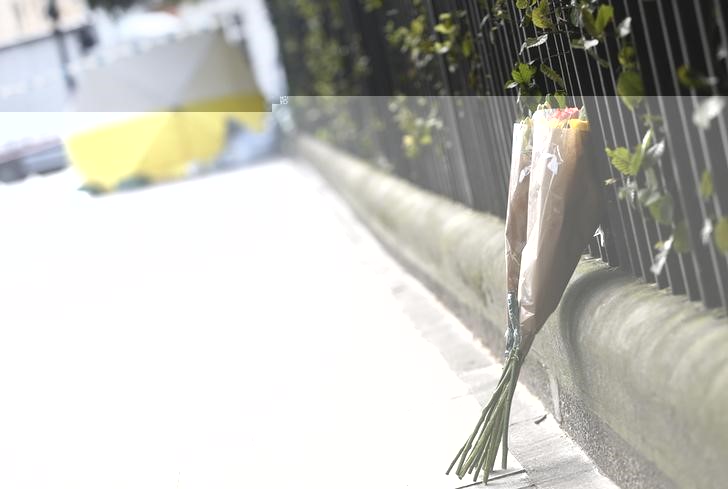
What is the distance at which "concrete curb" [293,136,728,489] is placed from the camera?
8.73 ft

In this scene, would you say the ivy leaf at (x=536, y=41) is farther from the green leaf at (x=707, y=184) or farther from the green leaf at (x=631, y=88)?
the green leaf at (x=707, y=184)

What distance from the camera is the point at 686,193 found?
3.05m

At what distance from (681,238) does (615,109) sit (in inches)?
21.2

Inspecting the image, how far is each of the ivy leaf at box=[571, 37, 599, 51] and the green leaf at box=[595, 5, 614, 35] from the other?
0.24 feet

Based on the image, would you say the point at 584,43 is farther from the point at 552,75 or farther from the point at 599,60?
the point at 552,75

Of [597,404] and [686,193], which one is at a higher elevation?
[686,193]

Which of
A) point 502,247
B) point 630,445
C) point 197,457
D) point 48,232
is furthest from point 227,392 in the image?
point 48,232

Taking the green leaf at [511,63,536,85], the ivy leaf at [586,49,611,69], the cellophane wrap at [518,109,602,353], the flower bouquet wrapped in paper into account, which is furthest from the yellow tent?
the ivy leaf at [586,49,611,69]

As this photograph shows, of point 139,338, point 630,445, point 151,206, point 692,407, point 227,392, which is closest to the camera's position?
point 692,407

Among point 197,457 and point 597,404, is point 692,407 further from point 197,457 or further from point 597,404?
point 197,457

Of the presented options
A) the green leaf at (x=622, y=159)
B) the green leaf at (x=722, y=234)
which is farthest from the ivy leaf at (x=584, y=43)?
the green leaf at (x=722, y=234)

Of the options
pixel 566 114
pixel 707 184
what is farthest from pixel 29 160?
pixel 707 184

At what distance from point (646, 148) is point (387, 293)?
4.07 m

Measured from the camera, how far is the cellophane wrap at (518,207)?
12.5 feet
